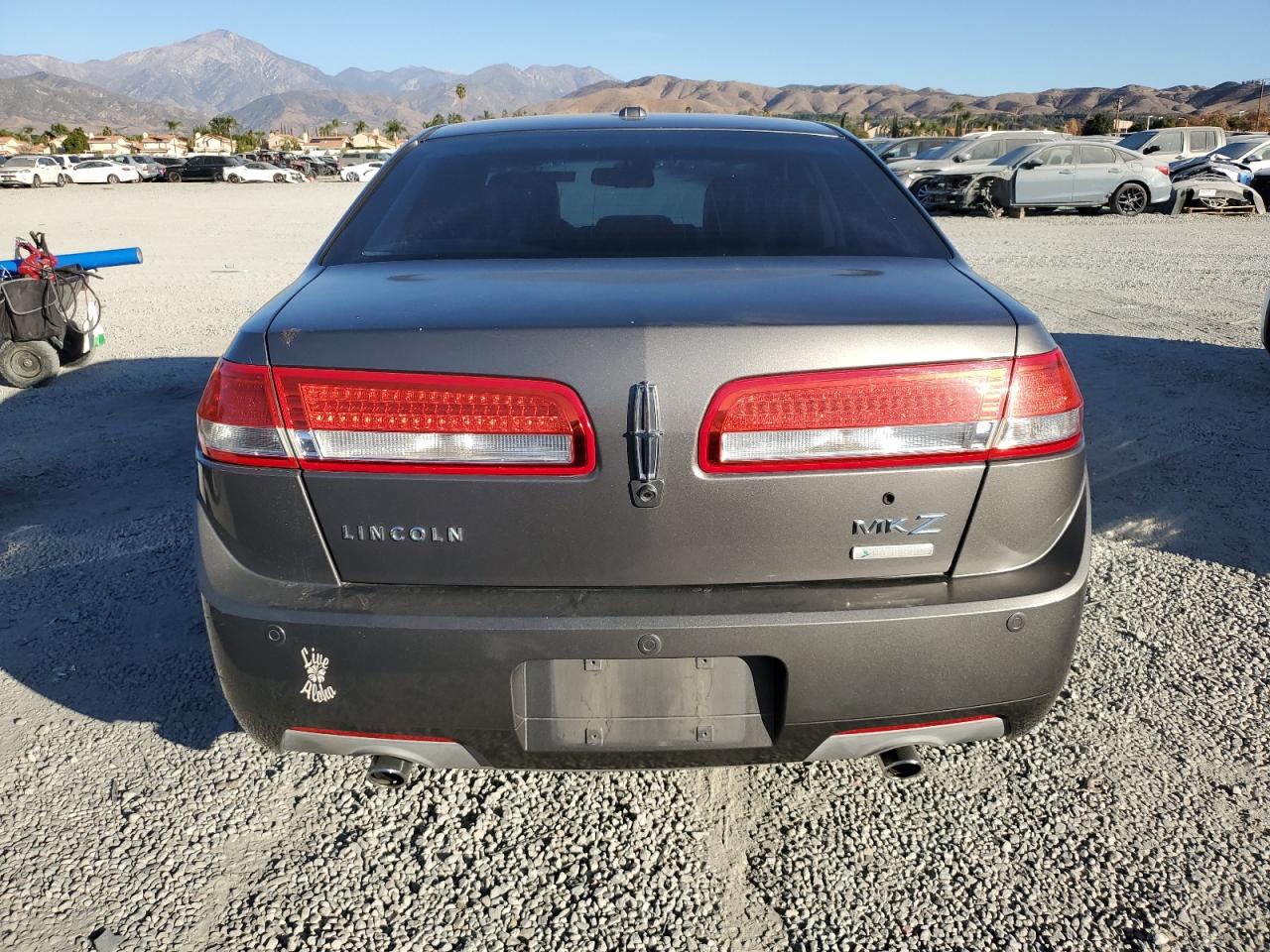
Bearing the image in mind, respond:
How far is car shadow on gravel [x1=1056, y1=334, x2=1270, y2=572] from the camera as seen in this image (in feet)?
13.4

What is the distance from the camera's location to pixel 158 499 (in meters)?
4.45

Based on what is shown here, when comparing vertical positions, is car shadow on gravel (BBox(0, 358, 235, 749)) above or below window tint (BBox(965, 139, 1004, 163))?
below

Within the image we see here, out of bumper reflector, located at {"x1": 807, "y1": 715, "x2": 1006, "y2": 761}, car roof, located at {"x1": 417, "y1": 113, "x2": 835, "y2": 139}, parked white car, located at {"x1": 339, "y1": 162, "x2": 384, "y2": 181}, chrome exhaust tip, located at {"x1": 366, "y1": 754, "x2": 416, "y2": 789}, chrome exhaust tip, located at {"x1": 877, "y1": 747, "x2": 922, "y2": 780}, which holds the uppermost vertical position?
car roof, located at {"x1": 417, "y1": 113, "x2": 835, "y2": 139}

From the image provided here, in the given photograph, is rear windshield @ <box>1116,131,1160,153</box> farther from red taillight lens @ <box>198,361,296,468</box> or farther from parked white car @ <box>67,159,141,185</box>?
parked white car @ <box>67,159,141,185</box>

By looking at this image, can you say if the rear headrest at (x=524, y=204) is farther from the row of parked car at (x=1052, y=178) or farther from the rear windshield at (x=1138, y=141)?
the rear windshield at (x=1138, y=141)

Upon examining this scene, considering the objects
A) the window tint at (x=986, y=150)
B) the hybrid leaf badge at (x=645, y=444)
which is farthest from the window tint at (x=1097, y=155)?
the hybrid leaf badge at (x=645, y=444)

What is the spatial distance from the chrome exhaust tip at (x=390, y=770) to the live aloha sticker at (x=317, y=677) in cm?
20

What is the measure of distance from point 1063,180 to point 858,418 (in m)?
20.7

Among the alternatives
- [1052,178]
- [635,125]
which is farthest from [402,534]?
[1052,178]

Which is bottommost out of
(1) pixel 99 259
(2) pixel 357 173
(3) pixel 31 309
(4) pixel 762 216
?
(2) pixel 357 173

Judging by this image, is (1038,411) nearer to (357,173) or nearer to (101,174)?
(357,173)

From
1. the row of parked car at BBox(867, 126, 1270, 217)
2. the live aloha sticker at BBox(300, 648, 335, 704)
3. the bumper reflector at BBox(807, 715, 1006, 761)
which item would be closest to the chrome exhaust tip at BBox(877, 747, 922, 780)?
the bumper reflector at BBox(807, 715, 1006, 761)

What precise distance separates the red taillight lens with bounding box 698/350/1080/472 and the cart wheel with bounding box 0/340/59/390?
6270 mm

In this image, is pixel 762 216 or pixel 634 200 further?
pixel 634 200
